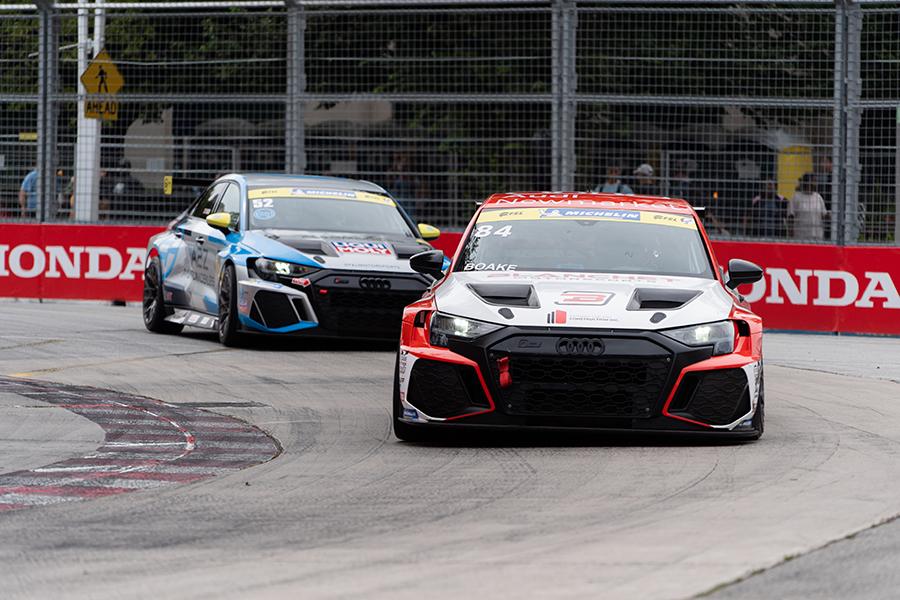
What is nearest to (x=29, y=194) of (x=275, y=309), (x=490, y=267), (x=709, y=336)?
(x=275, y=309)

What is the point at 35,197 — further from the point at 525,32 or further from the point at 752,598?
the point at 752,598

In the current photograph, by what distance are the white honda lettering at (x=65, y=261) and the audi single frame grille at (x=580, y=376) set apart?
11.7m

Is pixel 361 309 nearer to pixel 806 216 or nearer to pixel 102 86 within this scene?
pixel 806 216

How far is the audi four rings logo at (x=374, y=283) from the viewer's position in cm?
1215

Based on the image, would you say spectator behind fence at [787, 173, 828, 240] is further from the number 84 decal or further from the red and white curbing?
the red and white curbing

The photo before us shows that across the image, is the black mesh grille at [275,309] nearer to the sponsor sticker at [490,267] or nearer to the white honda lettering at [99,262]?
the sponsor sticker at [490,267]

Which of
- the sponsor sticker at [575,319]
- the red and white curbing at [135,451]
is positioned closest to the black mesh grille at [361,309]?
the red and white curbing at [135,451]

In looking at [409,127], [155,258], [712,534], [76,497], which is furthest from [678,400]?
[409,127]

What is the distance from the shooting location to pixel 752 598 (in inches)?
173

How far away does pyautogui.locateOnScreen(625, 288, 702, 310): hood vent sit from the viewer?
7402mm

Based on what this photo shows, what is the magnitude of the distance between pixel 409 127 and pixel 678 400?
32.2 feet

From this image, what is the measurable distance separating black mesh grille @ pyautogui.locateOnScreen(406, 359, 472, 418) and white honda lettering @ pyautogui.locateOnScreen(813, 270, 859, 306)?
8491 millimetres

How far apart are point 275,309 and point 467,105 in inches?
210

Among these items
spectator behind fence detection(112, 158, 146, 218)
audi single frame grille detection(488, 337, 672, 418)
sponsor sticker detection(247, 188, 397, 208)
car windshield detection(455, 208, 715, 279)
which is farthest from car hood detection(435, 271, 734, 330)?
spectator behind fence detection(112, 158, 146, 218)
